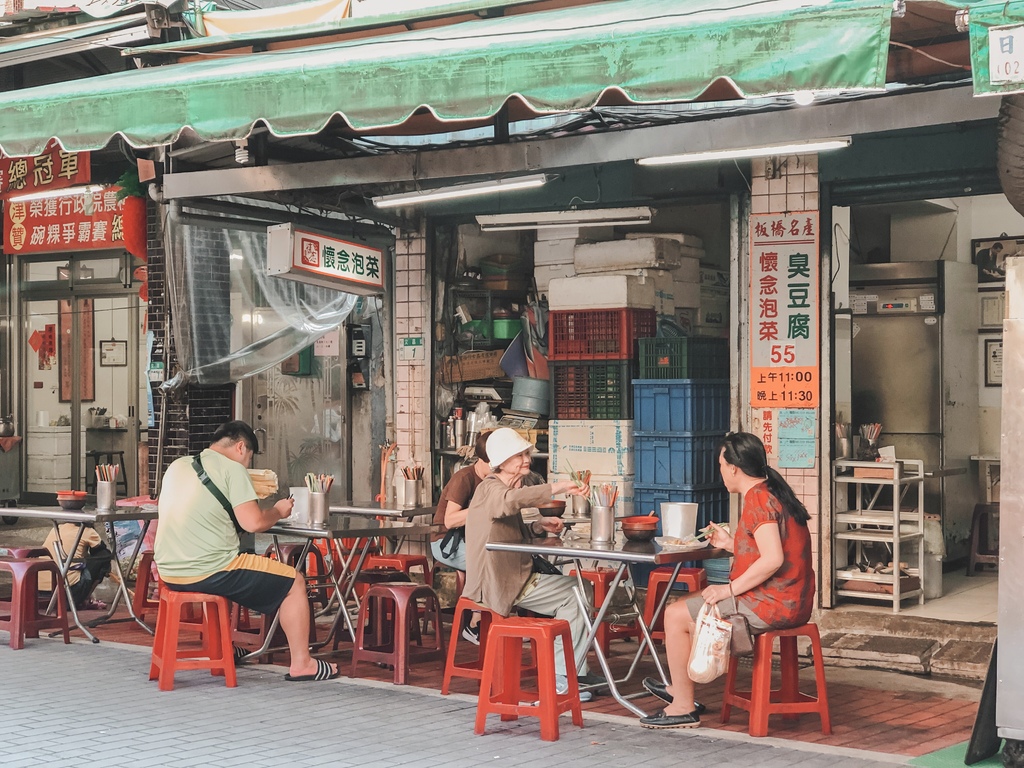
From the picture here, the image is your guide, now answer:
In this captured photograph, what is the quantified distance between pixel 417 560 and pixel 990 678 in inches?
183

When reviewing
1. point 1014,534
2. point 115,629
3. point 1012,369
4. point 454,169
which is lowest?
point 115,629

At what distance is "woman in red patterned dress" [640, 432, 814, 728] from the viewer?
251 inches

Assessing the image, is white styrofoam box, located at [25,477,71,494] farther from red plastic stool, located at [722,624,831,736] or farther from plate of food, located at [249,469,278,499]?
red plastic stool, located at [722,624,831,736]

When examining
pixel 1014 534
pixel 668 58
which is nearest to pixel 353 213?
pixel 668 58

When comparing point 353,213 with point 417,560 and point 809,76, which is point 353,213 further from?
point 809,76

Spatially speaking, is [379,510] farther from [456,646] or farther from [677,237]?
[677,237]

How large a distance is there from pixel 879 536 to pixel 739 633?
10.7 feet

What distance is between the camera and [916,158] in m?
8.75

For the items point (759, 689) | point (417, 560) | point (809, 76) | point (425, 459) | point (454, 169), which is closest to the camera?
point (809, 76)

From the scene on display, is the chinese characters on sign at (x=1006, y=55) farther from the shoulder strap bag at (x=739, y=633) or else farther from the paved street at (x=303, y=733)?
the paved street at (x=303, y=733)

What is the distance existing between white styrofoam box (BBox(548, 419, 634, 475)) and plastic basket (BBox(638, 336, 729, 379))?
511 mm

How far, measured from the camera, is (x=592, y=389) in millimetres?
10281

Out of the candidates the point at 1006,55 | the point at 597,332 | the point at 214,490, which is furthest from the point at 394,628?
the point at 1006,55

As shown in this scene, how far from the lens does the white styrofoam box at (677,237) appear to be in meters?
10.2
